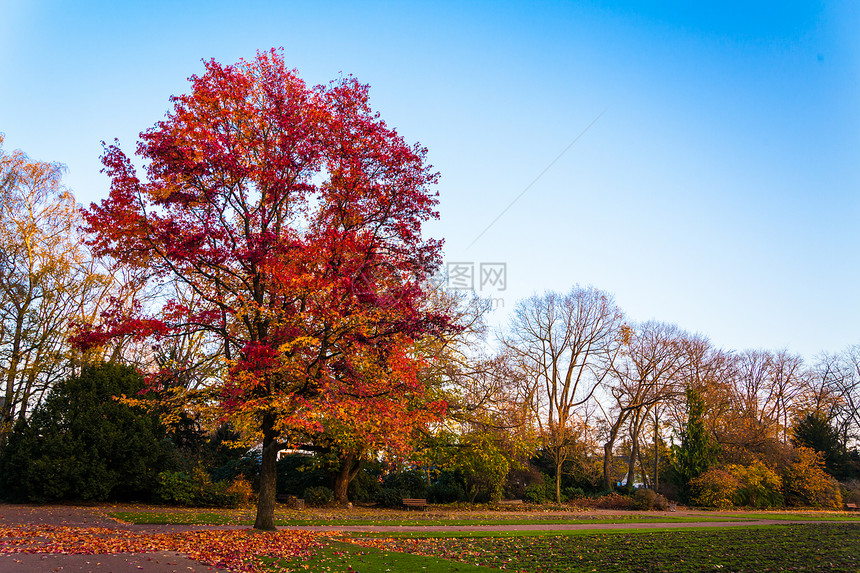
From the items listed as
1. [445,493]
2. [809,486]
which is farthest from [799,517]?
[445,493]

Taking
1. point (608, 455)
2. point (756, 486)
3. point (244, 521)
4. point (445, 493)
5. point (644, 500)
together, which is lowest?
point (644, 500)

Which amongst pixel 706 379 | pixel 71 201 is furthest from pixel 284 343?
pixel 706 379

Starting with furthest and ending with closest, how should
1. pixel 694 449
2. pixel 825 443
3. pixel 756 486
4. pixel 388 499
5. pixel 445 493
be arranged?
pixel 825 443 < pixel 694 449 < pixel 756 486 < pixel 445 493 < pixel 388 499

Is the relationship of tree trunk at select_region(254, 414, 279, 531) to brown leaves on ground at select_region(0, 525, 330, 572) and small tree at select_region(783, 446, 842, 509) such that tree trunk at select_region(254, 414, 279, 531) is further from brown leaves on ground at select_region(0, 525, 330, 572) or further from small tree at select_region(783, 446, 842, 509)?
small tree at select_region(783, 446, 842, 509)

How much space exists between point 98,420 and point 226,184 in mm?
11411

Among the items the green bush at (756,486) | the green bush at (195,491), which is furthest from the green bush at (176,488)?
the green bush at (756,486)

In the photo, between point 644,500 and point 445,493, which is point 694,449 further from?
point 445,493

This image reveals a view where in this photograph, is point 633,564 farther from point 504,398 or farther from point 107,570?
point 504,398

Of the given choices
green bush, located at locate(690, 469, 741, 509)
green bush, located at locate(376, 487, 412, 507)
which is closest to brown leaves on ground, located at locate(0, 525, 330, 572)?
green bush, located at locate(376, 487, 412, 507)

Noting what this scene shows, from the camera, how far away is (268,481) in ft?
43.2

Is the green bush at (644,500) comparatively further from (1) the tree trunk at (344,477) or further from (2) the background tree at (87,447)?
(2) the background tree at (87,447)

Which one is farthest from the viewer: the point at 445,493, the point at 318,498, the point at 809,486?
the point at 809,486

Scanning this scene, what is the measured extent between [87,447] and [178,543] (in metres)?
10.6

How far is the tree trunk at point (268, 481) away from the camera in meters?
12.8
